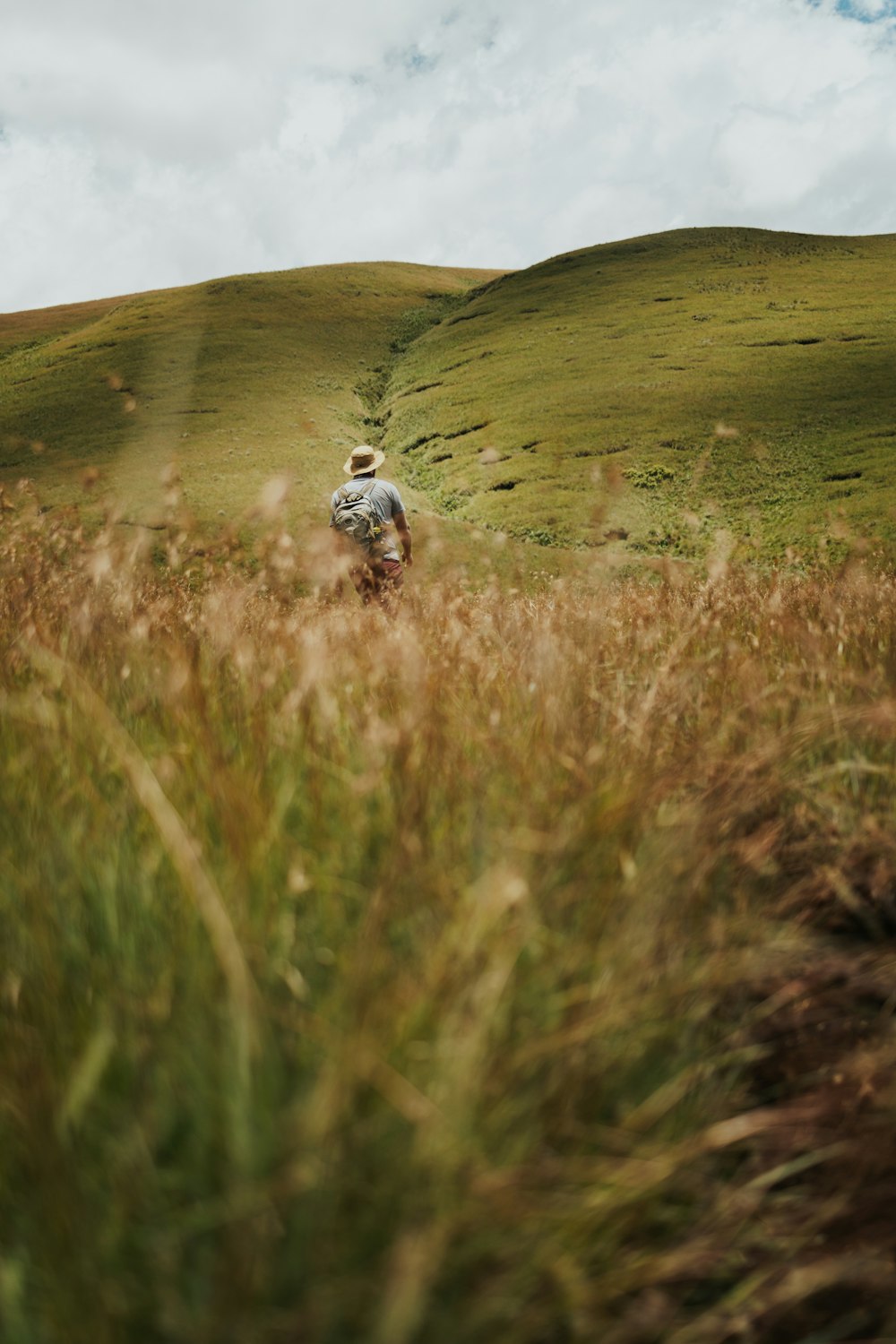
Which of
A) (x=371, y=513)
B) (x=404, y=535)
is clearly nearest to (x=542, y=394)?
(x=404, y=535)

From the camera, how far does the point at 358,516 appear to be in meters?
10.4

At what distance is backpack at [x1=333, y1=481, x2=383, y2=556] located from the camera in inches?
399

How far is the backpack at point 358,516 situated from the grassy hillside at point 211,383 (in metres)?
4.44

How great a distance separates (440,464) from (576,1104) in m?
34.1

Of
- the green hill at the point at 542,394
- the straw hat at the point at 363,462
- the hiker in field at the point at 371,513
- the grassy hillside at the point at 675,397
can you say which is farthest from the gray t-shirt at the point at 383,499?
the grassy hillside at the point at 675,397

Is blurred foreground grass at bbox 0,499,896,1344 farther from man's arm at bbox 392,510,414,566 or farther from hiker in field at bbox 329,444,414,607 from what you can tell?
man's arm at bbox 392,510,414,566

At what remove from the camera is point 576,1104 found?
151 cm

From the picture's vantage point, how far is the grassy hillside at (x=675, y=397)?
24906 millimetres

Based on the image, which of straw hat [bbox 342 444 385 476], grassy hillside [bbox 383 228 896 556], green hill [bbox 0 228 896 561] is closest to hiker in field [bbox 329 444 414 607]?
straw hat [bbox 342 444 385 476]

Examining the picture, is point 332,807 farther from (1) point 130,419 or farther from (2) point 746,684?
(1) point 130,419

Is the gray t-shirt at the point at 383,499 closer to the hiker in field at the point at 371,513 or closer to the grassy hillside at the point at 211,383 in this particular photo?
the hiker in field at the point at 371,513

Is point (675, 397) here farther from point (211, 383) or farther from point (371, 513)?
point (371, 513)

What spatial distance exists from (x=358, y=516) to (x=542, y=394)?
29.7 metres

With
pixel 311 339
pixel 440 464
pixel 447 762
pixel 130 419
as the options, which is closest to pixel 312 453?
pixel 440 464
